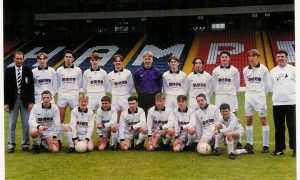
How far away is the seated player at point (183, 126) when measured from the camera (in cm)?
646

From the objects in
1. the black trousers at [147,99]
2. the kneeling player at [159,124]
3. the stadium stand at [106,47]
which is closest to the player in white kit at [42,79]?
the black trousers at [147,99]

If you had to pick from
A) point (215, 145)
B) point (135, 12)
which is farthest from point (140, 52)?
point (215, 145)

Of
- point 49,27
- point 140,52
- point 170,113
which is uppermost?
point 49,27

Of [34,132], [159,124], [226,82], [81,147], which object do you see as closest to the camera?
[34,132]

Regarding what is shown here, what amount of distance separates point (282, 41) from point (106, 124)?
48.9ft

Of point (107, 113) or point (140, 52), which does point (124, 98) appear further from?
point (140, 52)

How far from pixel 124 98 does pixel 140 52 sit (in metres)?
11.8

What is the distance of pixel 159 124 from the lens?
6773mm

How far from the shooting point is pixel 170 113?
21.8ft

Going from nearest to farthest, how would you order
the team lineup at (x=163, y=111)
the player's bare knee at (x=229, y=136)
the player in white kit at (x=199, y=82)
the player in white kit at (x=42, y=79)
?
the player's bare knee at (x=229, y=136)
the team lineup at (x=163, y=111)
the player in white kit at (x=199, y=82)
the player in white kit at (x=42, y=79)

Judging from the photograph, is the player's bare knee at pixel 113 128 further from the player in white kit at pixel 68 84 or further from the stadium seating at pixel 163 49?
the stadium seating at pixel 163 49

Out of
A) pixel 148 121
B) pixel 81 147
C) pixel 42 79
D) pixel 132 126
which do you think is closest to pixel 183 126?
pixel 148 121

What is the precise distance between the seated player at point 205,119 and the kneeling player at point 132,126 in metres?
0.79

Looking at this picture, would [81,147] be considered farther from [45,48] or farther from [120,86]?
[45,48]
